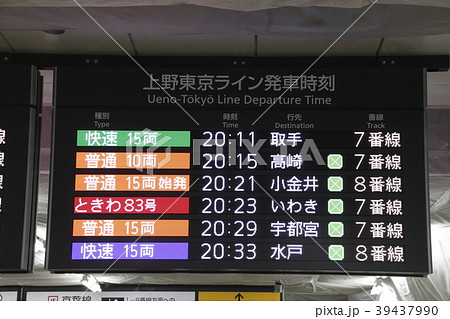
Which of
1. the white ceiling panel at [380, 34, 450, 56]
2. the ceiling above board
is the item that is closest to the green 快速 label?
the ceiling above board

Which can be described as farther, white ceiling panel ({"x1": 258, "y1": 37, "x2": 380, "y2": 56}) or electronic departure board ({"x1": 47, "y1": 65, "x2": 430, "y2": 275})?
white ceiling panel ({"x1": 258, "y1": 37, "x2": 380, "y2": 56})

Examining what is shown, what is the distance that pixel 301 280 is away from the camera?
38.5 ft

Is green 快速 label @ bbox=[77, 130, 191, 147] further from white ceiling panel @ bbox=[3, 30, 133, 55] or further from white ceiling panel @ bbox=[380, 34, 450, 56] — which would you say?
white ceiling panel @ bbox=[380, 34, 450, 56]

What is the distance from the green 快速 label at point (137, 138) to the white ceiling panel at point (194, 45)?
0.55 meters

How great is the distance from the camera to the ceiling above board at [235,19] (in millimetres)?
3479

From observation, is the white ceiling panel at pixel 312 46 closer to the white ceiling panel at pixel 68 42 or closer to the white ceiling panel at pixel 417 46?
the white ceiling panel at pixel 417 46

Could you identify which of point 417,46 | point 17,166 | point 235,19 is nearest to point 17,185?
point 17,166

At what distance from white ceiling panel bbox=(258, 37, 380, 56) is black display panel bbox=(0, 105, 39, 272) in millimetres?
1340

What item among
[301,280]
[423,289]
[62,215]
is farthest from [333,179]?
[301,280]

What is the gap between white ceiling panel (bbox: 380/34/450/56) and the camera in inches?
155

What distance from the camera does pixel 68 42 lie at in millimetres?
4078

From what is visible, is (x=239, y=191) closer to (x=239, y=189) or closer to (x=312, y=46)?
(x=239, y=189)

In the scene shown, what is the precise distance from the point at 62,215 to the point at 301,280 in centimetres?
845

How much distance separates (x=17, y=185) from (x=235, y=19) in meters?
1.40
